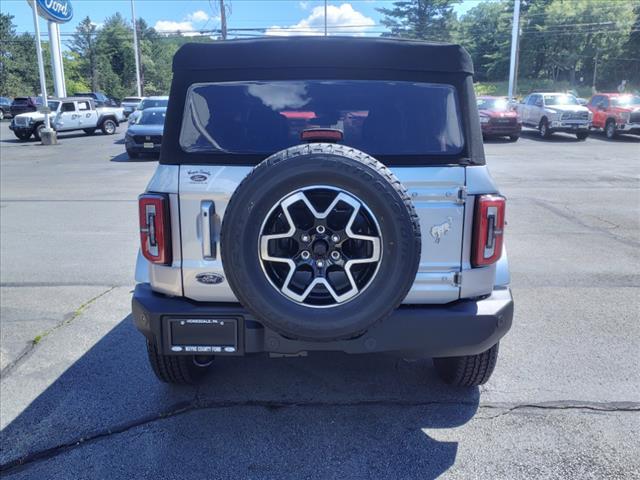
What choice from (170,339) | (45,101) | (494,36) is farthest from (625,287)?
(494,36)

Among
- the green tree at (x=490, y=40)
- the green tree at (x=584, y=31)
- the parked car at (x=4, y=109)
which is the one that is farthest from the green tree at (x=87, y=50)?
the green tree at (x=584, y=31)

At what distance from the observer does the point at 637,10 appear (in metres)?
72.2

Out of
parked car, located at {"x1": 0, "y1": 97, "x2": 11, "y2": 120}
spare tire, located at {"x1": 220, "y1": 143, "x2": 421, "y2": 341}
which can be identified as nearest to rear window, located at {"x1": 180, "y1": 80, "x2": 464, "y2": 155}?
spare tire, located at {"x1": 220, "y1": 143, "x2": 421, "y2": 341}

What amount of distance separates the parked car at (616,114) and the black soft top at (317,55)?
23006 millimetres

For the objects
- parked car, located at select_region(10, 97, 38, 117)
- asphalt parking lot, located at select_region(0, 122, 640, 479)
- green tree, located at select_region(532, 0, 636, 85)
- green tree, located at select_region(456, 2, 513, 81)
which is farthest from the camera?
green tree, located at select_region(456, 2, 513, 81)

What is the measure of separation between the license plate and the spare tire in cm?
31

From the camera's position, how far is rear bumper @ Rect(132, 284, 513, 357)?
9.34 feet

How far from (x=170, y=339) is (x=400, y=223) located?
1.32m

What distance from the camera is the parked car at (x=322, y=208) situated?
2.60m

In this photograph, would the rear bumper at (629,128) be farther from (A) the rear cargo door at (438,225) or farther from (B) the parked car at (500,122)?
(A) the rear cargo door at (438,225)

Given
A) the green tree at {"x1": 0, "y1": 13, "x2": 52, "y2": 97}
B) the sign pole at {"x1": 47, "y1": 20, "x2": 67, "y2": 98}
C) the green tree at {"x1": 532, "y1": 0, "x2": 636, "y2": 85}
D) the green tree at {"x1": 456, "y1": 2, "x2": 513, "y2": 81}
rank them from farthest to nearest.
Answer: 1. the green tree at {"x1": 456, "y1": 2, "x2": 513, "y2": 81}
2. the green tree at {"x1": 532, "y1": 0, "x2": 636, "y2": 85}
3. the green tree at {"x1": 0, "y1": 13, "x2": 52, "y2": 97}
4. the sign pole at {"x1": 47, "y1": 20, "x2": 67, "y2": 98}

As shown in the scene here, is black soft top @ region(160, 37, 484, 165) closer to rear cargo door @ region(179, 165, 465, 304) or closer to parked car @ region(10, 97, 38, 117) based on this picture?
rear cargo door @ region(179, 165, 465, 304)

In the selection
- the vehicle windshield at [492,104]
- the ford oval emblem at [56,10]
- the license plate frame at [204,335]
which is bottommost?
the license plate frame at [204,335]

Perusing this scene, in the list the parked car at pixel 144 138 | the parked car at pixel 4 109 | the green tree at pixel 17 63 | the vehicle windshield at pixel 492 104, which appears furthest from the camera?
the green tree at pixel 17 63
